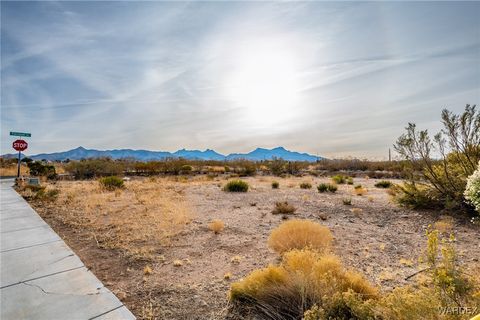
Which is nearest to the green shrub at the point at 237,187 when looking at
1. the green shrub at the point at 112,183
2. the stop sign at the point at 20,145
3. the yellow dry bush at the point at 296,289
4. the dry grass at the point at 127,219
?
the dry grass at the point at 127,219

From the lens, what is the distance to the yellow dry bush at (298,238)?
5230mm

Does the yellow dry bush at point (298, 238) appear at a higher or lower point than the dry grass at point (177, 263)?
higher

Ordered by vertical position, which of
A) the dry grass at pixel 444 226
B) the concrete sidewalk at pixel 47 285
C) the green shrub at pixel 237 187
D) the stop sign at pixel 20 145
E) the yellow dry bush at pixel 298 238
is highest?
the stop sign at pixel 20 145

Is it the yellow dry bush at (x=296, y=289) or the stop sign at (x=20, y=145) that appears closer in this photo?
the yellow dry bush at (x=296, y=289)

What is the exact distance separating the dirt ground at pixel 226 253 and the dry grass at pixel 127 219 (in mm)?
229

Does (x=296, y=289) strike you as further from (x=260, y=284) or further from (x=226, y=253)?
(x=226, y=253)

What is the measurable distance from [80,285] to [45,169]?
2462 centimetres

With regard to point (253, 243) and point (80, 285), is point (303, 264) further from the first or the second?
point (80, 285)

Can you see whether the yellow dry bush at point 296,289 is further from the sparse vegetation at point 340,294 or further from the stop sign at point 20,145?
the stop sign at point 20,145

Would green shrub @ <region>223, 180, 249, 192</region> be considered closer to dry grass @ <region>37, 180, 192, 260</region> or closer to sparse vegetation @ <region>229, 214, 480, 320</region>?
dry grass @ <region>37, 180, 192, 260</region>

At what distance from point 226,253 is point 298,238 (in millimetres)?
1449

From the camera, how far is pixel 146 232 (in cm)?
692

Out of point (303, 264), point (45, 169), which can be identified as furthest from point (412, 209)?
point (45, 169)

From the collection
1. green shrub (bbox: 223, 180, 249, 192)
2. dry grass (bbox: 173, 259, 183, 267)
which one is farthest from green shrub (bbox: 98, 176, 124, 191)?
dry grass (bbox: 173, 259, 183, 267)
